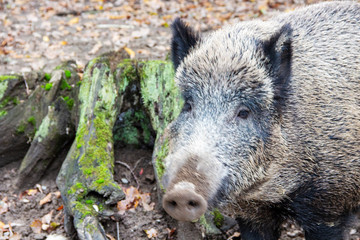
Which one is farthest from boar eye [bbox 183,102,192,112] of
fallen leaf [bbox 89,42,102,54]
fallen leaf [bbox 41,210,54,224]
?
fallen leaf [bbox 89,42,102,54]

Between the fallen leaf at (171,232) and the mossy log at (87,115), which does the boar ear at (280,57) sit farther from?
the fallen leaf at (171,232)

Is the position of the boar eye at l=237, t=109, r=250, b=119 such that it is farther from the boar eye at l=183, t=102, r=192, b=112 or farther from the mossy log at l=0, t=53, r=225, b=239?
the mossy log at l=0, t=53, r=225, b=239

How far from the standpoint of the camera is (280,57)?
3629 millimetres

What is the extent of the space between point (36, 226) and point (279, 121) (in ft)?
9.47

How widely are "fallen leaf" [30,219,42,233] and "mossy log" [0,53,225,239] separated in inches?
19.5

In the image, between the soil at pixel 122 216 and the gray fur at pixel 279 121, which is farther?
the soil at pixel 122 216

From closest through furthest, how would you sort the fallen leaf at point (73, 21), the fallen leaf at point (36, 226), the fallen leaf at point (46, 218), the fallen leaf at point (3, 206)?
the fallen leaf at point (36, 226)
the fallen leaf at point (46, 218)
the fallen leaf at point (3, 206)
the fallen leaf at point (73, 21)

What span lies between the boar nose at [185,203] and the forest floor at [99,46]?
172 centimetres

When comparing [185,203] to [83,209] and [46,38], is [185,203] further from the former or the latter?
[46,38]

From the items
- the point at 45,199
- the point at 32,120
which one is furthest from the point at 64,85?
the point at 45,199

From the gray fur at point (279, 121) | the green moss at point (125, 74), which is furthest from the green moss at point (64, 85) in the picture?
the gray fur at point (279, 121)

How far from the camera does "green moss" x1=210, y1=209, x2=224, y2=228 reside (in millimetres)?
4676

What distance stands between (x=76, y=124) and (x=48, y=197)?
0.92m

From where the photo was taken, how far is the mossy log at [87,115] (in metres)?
4.85
